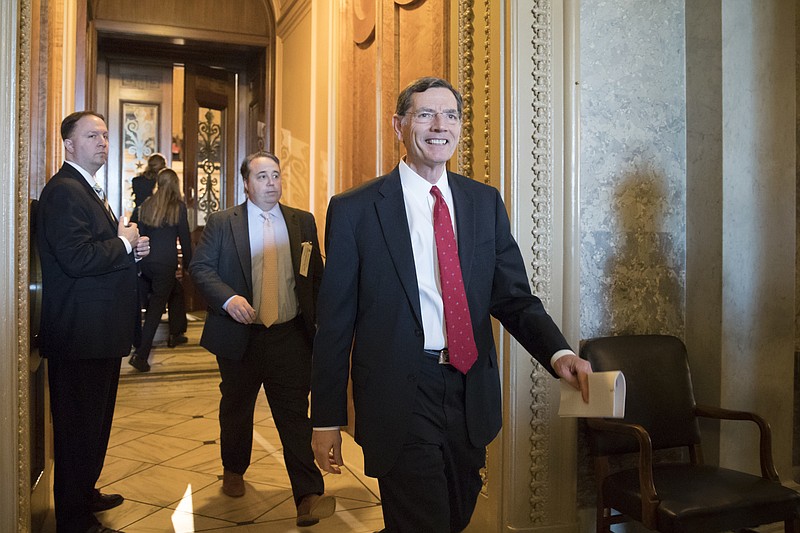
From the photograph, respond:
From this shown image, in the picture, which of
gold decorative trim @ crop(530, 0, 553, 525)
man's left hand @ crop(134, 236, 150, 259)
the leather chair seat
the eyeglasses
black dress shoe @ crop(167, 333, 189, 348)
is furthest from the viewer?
black dress shoe @ crop(167, 333, 189, 348)

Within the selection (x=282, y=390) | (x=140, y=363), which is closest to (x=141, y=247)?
(x=282, y=390)

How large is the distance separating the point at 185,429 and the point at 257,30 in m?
4.13

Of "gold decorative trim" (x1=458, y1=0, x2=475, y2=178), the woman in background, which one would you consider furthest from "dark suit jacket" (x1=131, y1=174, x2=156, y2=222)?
"gold decorative trim" (x1=458, y1=0, x2=475, y2=178)

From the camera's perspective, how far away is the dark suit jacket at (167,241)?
651 cm

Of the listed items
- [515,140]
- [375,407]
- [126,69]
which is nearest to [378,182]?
[375,407]

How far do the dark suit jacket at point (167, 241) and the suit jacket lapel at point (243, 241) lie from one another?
303cm

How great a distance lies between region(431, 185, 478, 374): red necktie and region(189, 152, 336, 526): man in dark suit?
1663 mm

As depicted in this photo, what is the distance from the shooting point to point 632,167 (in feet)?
10.9

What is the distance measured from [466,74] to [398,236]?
155cm

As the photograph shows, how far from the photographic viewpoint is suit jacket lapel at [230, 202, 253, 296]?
3664 millimetres

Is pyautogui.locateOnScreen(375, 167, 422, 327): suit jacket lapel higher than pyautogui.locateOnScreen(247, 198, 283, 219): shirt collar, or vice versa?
pyautogui.locateOnScreen(247, 198, 283, 219): shirt collar

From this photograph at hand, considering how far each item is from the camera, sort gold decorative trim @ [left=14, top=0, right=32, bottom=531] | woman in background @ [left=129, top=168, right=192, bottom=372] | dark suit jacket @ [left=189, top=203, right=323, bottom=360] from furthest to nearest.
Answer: woman in background @ [left=129, top=168, right=192, bottom=372], dark suit jacket @ [left=189, top=203, right=323, bottom=360], gold decorative trim @ [left=14, top=0, right=32, bottom=531]

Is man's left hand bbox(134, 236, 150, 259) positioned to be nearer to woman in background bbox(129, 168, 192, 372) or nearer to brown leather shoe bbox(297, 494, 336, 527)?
brown leather shoe bbox(297, 494, 336, 527)

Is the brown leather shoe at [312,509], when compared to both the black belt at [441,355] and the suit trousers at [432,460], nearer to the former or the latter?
the suit trousers at [432,460]
